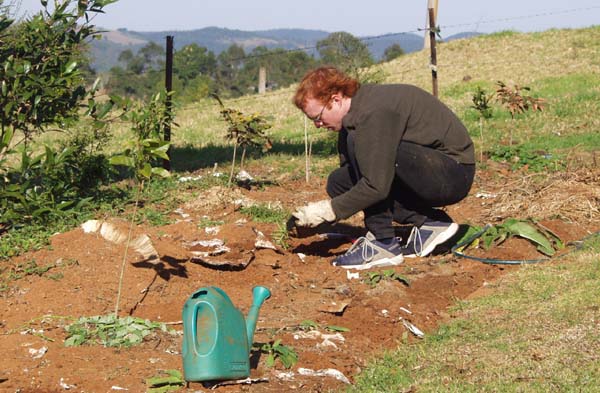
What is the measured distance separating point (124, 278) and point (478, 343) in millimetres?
2099

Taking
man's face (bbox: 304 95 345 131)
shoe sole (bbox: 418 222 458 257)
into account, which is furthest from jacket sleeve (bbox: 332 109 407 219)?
shoe sole (bbox: 418 222 458 257)

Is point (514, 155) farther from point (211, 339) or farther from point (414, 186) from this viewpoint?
point (211, 339)

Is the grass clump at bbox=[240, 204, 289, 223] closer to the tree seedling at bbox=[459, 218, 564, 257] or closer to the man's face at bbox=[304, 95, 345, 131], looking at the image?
the tree seedling at bbox=[459, 218, 564, 257]

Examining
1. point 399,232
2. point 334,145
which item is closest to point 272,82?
point 334,145

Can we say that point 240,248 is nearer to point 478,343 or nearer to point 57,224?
point 57,224

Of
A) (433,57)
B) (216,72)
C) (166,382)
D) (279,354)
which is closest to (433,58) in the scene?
(433,57)

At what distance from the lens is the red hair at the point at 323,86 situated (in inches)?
201

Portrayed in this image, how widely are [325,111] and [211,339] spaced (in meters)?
2.08

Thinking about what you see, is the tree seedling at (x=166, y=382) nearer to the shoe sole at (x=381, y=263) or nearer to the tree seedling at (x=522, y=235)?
the shoe sole at (x=381, y=263)

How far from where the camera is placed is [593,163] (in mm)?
7828

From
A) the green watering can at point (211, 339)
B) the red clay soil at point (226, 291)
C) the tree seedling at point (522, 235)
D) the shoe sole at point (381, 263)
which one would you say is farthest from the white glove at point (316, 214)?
the green watering can at point (211, 339)

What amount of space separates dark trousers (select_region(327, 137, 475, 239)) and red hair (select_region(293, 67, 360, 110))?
13.3 inches

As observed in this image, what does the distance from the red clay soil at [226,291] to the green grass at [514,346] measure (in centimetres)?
17

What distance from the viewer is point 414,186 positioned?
5.45 meters
